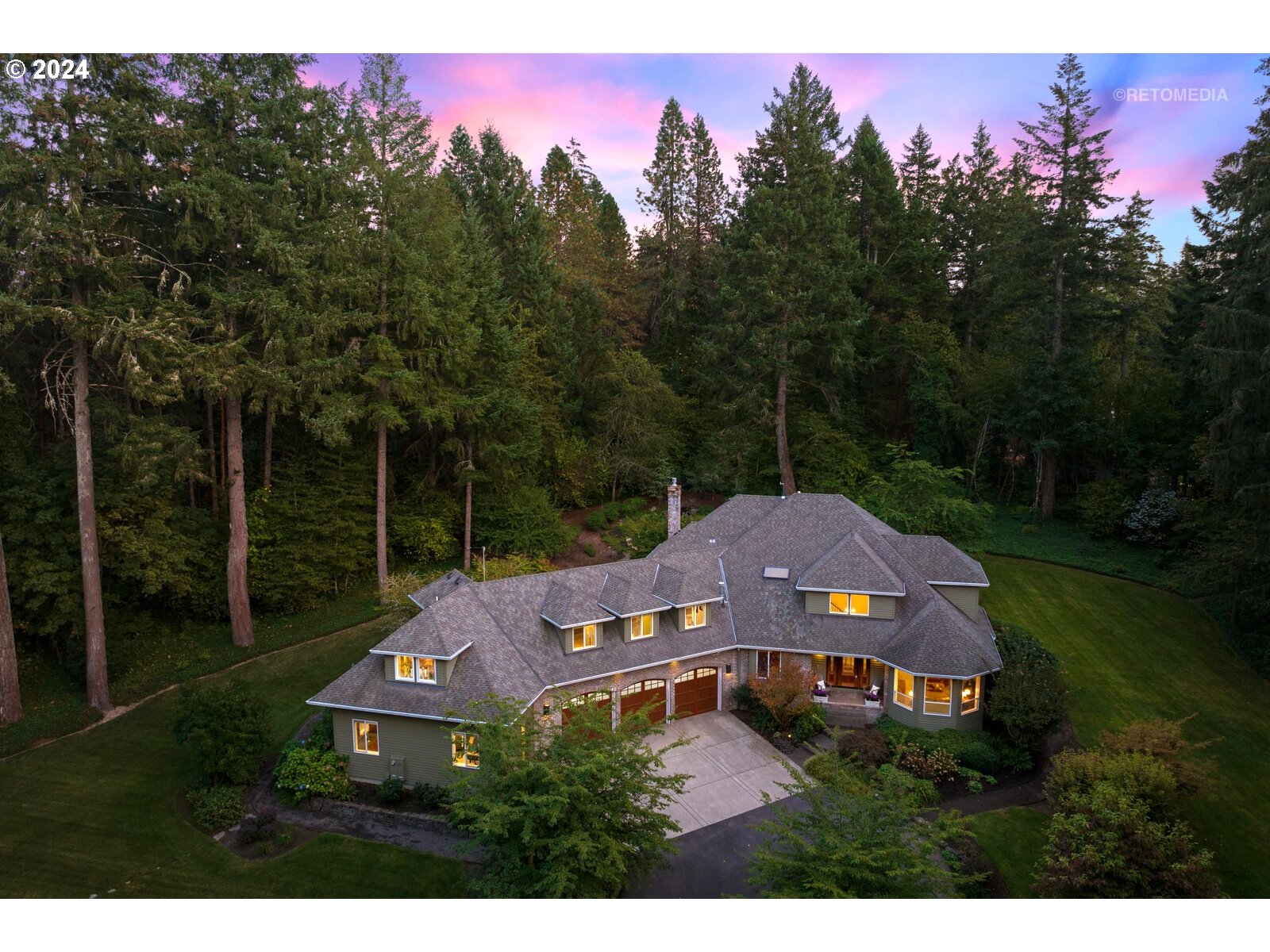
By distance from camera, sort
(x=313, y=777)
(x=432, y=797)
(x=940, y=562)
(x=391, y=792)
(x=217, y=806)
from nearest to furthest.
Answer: (x=217, y=806) < (x=432, y=797) < (x=391, y=792) < (x=313, y=777) < (x=940, y=562)

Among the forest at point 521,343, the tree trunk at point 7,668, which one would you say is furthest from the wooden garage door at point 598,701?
the tree trunk at point 7,668

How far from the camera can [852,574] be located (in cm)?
2098

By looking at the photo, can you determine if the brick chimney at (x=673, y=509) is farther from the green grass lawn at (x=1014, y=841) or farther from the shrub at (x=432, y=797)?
the green grass lawn at (x=1014, y=841)

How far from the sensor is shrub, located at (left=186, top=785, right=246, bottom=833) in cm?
1602

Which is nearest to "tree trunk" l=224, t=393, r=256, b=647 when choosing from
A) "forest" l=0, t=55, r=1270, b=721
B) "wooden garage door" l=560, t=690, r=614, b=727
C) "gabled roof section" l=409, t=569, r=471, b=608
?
"forest" l=0, t=55, r=1270, b=721

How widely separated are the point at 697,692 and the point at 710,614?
2404mm

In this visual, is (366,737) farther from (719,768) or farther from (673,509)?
(673,509)

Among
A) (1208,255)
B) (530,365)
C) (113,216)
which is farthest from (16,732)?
(1208,255)

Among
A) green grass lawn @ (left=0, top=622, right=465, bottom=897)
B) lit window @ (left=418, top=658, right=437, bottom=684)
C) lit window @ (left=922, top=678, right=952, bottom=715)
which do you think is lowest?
green grass lawn @ (left=0, top=622, right=465, bottom=897)

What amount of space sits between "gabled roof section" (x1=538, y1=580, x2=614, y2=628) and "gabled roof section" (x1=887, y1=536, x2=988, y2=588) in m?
10.1

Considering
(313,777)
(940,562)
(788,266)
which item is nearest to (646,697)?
(313,777)

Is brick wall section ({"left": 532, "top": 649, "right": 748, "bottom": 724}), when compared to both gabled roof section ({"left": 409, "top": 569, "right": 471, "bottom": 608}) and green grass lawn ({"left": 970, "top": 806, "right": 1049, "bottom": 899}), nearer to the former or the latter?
gabled roof section ({"left": 409, "top": 569, "right": 471, "bottom": 608})

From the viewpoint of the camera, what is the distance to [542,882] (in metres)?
10.8

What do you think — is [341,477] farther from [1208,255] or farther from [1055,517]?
[1208,255]
